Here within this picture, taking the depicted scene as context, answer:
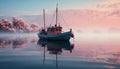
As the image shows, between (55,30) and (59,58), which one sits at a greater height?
(55,30)

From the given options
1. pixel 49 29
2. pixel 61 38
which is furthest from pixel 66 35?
pixel 49 29

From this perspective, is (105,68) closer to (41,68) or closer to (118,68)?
(118,68)

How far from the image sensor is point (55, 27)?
8731 cm

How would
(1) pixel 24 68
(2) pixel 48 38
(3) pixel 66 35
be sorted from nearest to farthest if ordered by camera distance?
(1) pixel 24 68 → (3) pixel 66 35 → (2) pixel 48 38

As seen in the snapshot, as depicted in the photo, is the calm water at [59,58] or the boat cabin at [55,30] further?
the boat cabin at [55,30]

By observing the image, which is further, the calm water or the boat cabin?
the boat cabin

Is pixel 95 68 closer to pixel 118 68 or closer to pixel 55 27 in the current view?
pixel 118 68

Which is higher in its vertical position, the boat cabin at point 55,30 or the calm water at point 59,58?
the boat cabin at point 55,30

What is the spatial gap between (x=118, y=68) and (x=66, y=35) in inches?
2306

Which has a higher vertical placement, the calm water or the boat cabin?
the boat cabin

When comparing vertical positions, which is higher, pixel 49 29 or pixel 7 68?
pixel 49 29

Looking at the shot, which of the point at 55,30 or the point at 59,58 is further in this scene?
the point at 55,30

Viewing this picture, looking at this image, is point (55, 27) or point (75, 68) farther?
point (55, 27)

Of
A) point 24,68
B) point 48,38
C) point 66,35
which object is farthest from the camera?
point 48,38
